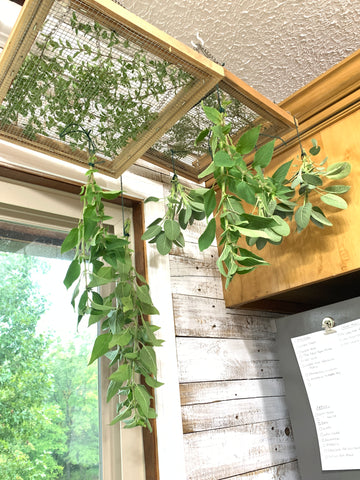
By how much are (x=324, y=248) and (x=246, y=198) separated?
0.38 meters

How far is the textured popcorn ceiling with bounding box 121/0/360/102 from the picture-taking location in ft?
3.87

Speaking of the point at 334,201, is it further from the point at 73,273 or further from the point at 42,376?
the point at 42,376

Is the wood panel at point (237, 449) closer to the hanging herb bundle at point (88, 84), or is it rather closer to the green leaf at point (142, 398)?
the green leaf at point (142, 398)

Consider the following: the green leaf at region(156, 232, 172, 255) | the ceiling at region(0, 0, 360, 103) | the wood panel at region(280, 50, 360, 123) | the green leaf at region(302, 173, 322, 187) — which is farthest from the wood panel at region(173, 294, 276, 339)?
the ceiling at region(0, 0, 360, 103)

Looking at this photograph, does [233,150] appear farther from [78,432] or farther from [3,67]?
[78,432]

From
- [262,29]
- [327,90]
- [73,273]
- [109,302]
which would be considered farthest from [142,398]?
[262,29]

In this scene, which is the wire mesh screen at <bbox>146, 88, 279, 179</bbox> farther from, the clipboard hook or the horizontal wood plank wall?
the clipboard hook

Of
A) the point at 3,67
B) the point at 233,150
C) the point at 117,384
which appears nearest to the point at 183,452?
the point at 117,384

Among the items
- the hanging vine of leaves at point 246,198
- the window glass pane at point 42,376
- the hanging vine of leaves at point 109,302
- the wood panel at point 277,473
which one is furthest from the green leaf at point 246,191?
the wood panel at point 277,473

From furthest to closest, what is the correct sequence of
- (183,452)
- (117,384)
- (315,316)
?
(315,316) < (183,452) < (117,384)

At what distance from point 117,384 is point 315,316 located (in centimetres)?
60

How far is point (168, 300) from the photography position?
1.22 meters

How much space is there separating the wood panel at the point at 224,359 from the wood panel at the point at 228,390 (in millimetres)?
16

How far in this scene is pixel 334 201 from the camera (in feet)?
3.29
